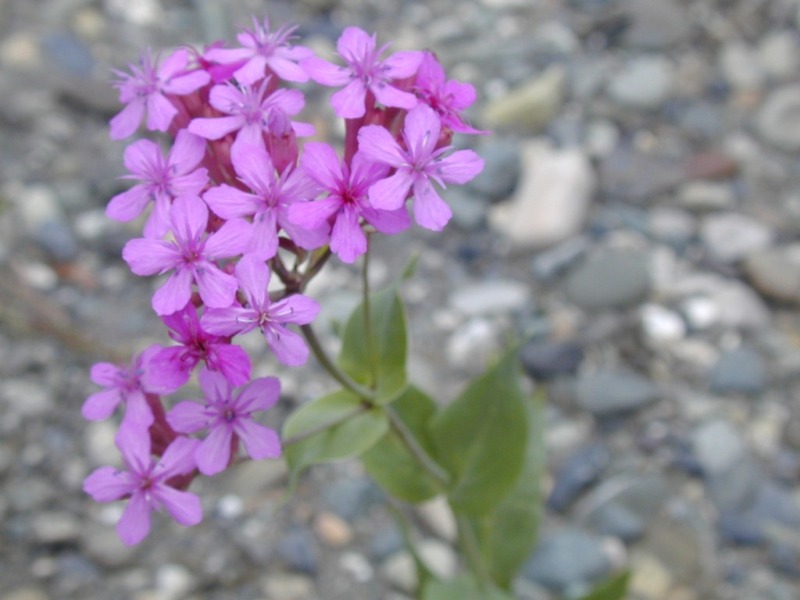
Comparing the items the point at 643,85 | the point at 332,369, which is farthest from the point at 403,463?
the point at 643,85

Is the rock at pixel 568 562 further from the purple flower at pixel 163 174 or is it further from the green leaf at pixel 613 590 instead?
the purple flower at pixel 163 174

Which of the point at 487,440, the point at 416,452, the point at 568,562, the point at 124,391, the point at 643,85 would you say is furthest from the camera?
the point at 643,85

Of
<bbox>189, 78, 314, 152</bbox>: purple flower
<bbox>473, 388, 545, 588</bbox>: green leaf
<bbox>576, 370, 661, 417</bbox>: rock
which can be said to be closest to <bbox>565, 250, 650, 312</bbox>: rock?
<bbox>576, 370, 661, 417</bbox>: rock

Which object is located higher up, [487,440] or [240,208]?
[240,208]

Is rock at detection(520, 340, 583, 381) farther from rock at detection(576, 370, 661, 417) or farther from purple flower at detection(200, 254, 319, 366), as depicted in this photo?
purple flower at detection(200, 254, 319, 366)

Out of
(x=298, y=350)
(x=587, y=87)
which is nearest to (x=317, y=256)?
(x=298, y=350)

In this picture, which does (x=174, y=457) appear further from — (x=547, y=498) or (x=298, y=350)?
(x=547, y=498)

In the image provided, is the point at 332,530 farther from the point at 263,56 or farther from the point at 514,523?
the point at 263,56
